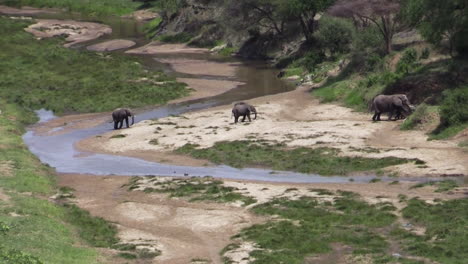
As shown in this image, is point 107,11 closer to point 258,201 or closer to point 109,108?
point 109,108

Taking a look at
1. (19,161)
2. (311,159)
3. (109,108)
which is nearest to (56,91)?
(109,108)

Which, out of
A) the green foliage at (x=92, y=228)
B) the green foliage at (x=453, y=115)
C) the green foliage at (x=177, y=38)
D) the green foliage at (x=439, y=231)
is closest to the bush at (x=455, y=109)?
the green foliage at (x=453, y=115)

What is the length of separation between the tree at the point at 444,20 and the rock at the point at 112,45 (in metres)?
54.7

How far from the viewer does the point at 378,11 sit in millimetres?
63750

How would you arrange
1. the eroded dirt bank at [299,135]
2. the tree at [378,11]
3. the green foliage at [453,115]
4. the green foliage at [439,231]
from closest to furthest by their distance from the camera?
the green foliage at [439,231], the eroded dirt bank at [299,135], the green foliage at [453,115], the tree at [378,11]

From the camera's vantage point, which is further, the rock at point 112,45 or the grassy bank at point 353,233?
the rock at point 112,45

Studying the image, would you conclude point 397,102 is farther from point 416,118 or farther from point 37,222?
point 37,222

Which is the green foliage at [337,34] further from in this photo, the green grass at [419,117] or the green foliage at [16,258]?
the green foliage at [16,258]

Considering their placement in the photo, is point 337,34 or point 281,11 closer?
point 337,34

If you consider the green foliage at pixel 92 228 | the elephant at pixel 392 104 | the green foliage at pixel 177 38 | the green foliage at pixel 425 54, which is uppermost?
the green foliage at pixel 425 54

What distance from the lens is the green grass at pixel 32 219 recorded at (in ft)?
90.7

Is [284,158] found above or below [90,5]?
below

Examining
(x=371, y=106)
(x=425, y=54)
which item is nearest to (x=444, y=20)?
(x=371, y=106)

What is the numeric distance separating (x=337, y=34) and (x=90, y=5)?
3203 inches
